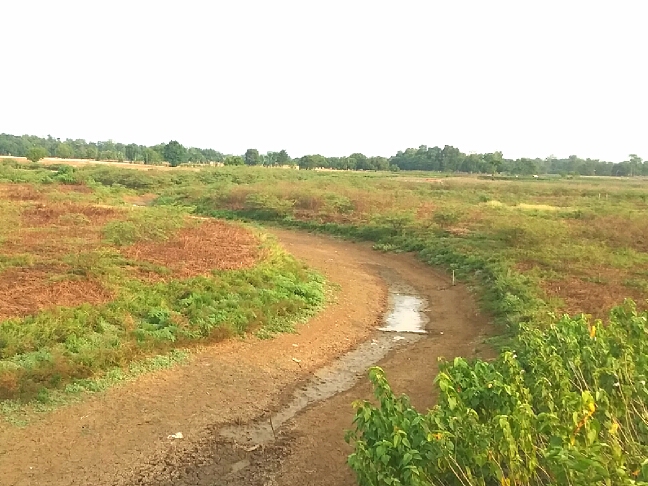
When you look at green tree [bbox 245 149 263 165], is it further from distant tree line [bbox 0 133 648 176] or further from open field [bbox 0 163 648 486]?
open field [bbox 0 163 648 486]

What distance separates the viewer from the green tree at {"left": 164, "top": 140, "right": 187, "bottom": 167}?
326 feet

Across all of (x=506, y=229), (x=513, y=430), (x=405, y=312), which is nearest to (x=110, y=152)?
(x=506, y=229)

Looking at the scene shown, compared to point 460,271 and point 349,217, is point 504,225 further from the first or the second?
point 349,217

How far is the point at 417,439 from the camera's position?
13.9 feet

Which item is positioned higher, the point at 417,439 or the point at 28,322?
the point at 417,439

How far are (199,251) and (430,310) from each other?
6573 mm

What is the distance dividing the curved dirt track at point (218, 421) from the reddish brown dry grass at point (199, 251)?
338 centimetres

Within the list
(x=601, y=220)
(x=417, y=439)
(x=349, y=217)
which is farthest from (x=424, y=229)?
(x=417, y=439)

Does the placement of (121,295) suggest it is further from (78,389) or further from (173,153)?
(173,153)

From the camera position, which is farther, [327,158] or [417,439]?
[327,158]

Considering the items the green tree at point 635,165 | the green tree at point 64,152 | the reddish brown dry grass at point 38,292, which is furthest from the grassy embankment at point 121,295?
the green tree at point 635,165

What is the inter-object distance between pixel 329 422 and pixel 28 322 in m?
5.34

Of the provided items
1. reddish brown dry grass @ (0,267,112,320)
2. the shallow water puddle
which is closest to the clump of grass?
reddish brown dry grass @ (0,267,112,320)

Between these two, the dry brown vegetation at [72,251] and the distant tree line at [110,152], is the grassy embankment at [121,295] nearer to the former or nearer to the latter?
the dry brown vegetation at [72,251]
